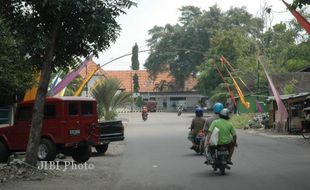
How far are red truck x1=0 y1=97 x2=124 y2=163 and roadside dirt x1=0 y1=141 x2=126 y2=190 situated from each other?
0.51m

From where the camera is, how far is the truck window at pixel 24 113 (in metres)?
17.3

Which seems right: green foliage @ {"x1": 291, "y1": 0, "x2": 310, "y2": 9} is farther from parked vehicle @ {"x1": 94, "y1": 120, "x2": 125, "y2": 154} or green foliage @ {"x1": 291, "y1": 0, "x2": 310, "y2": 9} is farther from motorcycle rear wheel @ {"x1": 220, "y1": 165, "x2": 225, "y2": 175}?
parked vehicle @ {"x1": 94, "y1": 120, "x2": 125, "y2": 154}

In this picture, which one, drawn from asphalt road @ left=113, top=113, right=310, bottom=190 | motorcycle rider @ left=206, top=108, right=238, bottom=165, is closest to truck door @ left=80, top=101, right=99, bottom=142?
asphalt road @ left=113, top=113, right=310, bottom=190

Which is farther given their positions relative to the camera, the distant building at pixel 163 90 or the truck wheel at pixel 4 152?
the distant building at pixel 163 90

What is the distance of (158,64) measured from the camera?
9206cm

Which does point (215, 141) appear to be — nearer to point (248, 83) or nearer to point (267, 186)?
point (267, 186)

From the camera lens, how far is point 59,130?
656 inches

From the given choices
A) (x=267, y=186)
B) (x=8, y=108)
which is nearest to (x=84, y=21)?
(x=267, y=186)

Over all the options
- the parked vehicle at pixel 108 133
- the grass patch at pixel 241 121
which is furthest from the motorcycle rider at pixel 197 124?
the grass patch at pixel 241 121

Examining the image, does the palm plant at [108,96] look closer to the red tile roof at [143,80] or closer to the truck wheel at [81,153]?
the truck wheel at [81,153]

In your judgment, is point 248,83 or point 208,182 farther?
point 248,83

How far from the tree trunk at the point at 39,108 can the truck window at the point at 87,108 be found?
381 cm

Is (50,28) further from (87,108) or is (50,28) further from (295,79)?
(295,79)

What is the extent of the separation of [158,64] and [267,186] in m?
81.1
